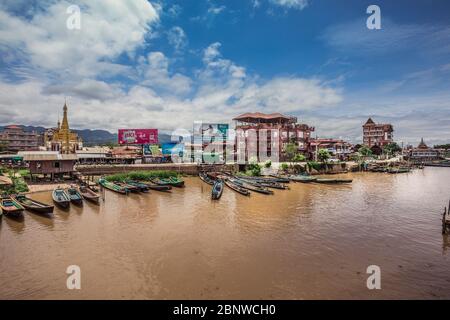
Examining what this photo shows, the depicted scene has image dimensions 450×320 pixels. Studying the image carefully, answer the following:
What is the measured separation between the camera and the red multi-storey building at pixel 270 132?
67938 millimetres

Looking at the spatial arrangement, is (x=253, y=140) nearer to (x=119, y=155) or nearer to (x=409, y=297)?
(x=119, y=155)

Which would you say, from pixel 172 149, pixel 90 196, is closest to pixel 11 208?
pixel 90 196

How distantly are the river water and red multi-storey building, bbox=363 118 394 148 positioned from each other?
3953 inches

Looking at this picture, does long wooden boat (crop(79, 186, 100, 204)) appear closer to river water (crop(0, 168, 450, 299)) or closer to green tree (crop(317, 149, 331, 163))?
river water (crop(0, 168, 450, 299))

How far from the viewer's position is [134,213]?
2484 centimetres

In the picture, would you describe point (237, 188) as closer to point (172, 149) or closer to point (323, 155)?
point (323, 155)

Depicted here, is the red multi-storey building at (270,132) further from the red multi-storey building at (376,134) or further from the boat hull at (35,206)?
the red multi-storey building at (376,134)

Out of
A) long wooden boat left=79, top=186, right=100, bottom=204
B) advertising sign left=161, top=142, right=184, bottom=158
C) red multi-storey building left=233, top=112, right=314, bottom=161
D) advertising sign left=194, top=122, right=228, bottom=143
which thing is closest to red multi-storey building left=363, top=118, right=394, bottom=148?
red multi-storey building left=233, top=112, right=314, bottom=161

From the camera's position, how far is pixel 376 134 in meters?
117

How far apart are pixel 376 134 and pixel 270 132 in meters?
75.5

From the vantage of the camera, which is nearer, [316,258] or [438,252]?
[316,258]

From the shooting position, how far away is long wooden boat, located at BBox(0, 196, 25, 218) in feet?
71.5
